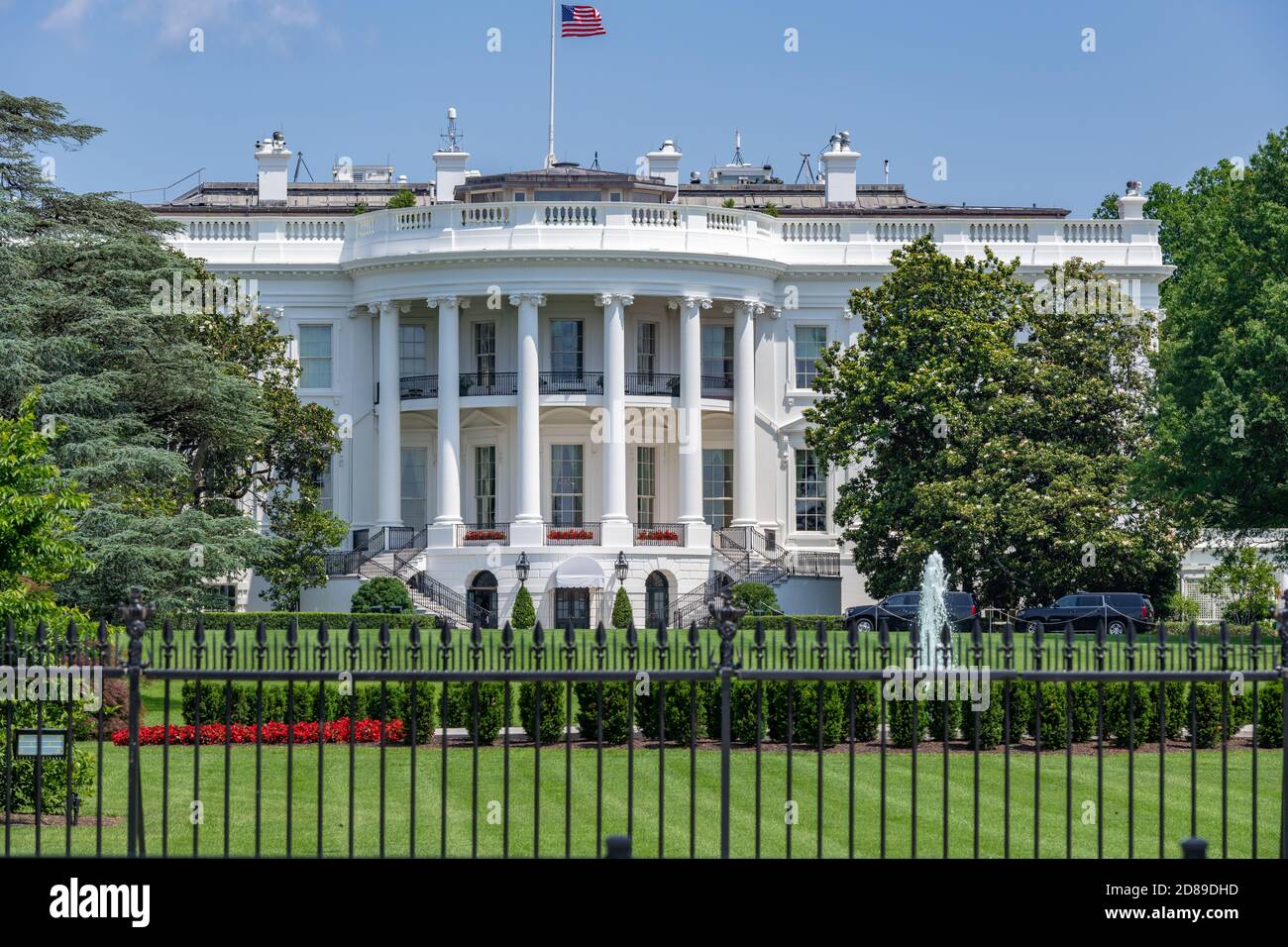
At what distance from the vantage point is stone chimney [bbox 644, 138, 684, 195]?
64.3 meters

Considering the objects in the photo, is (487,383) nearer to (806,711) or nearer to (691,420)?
(691,420)

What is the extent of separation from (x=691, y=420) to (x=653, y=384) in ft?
8.74

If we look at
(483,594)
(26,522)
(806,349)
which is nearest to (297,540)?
(483,594)

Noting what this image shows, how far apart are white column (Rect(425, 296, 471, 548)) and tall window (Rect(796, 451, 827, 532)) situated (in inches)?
387

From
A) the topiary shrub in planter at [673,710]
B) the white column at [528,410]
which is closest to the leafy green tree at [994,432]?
the white column at [528,410]

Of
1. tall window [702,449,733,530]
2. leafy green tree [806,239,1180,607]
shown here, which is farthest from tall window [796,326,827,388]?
leafy green tree [806,239,1180,607]

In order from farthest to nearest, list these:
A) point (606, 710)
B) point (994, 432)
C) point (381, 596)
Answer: point (381, 596), point (994, 432), point (606, 710)

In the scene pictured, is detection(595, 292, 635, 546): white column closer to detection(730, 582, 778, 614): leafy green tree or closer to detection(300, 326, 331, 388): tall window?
detection(730, 582, 778, 614): leafy green tree

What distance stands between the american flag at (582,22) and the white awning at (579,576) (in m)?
15.4

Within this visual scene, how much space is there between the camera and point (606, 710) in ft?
80.2

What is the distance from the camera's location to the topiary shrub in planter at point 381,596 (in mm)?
50469

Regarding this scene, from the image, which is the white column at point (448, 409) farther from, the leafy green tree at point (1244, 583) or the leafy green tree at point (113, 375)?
the leafy green tree at point (1244, 583)

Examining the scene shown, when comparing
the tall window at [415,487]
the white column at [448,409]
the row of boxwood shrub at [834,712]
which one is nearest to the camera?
the row of boxwood shrub at [834,712]
